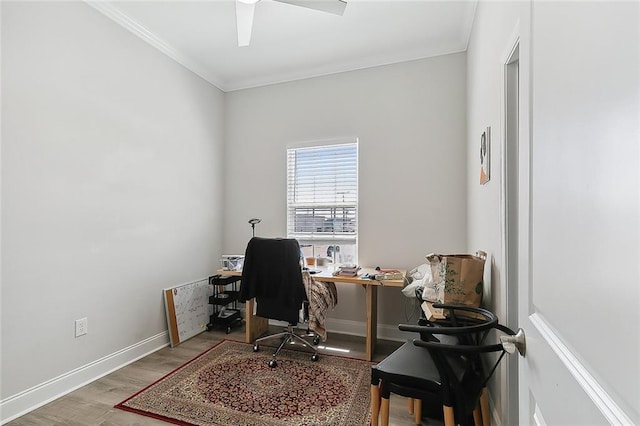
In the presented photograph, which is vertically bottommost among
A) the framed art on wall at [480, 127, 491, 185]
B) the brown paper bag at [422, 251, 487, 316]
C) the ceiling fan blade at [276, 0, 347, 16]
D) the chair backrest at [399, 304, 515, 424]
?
the chair backrest at [399, 304, 515, 424]

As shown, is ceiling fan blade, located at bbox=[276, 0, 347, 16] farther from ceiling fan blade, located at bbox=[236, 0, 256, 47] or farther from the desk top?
the desk top

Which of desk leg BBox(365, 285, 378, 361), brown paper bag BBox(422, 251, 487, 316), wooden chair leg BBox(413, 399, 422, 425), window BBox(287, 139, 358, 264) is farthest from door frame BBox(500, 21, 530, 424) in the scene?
window BBox(287, 139, 358, 264)

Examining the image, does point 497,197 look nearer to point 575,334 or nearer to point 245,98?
point 575,334

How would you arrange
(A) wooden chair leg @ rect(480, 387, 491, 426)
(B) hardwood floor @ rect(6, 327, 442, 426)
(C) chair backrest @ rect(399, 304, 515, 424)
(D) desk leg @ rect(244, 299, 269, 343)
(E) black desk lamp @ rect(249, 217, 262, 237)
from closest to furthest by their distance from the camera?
(C) chair backrest @ rect(399, 304, 515, 424)
(A) wooden chair leg @ rect(480, 387, 491, 426)
(B) hardwood floor @ rect(6, 327, 442, 426)
(D) desk leg @ rect(244, 299, 269, 343)
(E) black desk lamp @ rect(249, 217, 262, 237)

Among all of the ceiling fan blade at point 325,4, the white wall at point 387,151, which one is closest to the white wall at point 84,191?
the white wall at point 387,151

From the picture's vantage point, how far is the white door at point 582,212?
40 cm

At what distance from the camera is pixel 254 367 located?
263 cm

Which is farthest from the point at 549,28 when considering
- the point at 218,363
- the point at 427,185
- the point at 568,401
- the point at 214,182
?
the point at 214,182

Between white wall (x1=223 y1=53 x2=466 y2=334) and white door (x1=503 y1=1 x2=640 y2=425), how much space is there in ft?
8.18

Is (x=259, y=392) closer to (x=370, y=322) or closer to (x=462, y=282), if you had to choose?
(x=370, y=322)

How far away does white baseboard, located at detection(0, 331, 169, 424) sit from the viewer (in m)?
1.98

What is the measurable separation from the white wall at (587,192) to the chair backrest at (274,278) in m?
2.09

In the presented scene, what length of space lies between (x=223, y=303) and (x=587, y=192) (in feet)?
11.6

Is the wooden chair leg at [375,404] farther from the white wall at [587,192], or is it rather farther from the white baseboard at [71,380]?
the white baseboard at [71,380]
